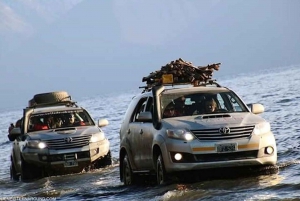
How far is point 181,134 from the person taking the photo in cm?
1249

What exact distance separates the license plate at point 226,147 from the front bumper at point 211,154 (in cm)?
3

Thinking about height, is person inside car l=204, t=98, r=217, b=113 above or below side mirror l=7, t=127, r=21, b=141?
below

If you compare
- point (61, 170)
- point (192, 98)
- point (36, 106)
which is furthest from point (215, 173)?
point (36, 106)

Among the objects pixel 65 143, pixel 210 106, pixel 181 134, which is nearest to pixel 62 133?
pixel 65 143

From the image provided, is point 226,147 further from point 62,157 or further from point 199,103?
point 62,157

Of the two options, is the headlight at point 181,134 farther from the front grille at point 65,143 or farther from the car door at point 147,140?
the front grille at point 65,143

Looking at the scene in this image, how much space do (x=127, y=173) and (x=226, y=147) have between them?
281 centimetres

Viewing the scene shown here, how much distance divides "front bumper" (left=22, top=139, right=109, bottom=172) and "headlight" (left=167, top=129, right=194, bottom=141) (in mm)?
5970

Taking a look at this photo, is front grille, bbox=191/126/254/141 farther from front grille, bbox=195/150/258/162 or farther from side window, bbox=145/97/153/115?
side window, bbox=145/97/153/115

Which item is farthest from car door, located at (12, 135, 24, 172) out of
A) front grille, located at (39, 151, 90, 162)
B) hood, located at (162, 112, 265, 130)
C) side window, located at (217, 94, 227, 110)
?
hood, located at (162, 112, 265, 130)

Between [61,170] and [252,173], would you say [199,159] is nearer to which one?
[252,173]

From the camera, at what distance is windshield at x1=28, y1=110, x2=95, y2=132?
19.4 metres

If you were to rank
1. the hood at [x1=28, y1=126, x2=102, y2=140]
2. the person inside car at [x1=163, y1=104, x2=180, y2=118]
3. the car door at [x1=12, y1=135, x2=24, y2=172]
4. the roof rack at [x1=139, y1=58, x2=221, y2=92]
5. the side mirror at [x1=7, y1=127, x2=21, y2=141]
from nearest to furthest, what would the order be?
the person inside car at [x1=163, y1=104, x2=180, y2=118]
the roof rack at [x1=139, y1=58, x2=221, y2=92]
the hood at [x1=28, y1=126, x2=102, y2=140]
the side mirror at [x1=7, y1=127, x2=21, y2=141]
the car door at [x1=12, y1=135, x2=24, y2=172]

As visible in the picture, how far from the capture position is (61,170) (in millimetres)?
18453
